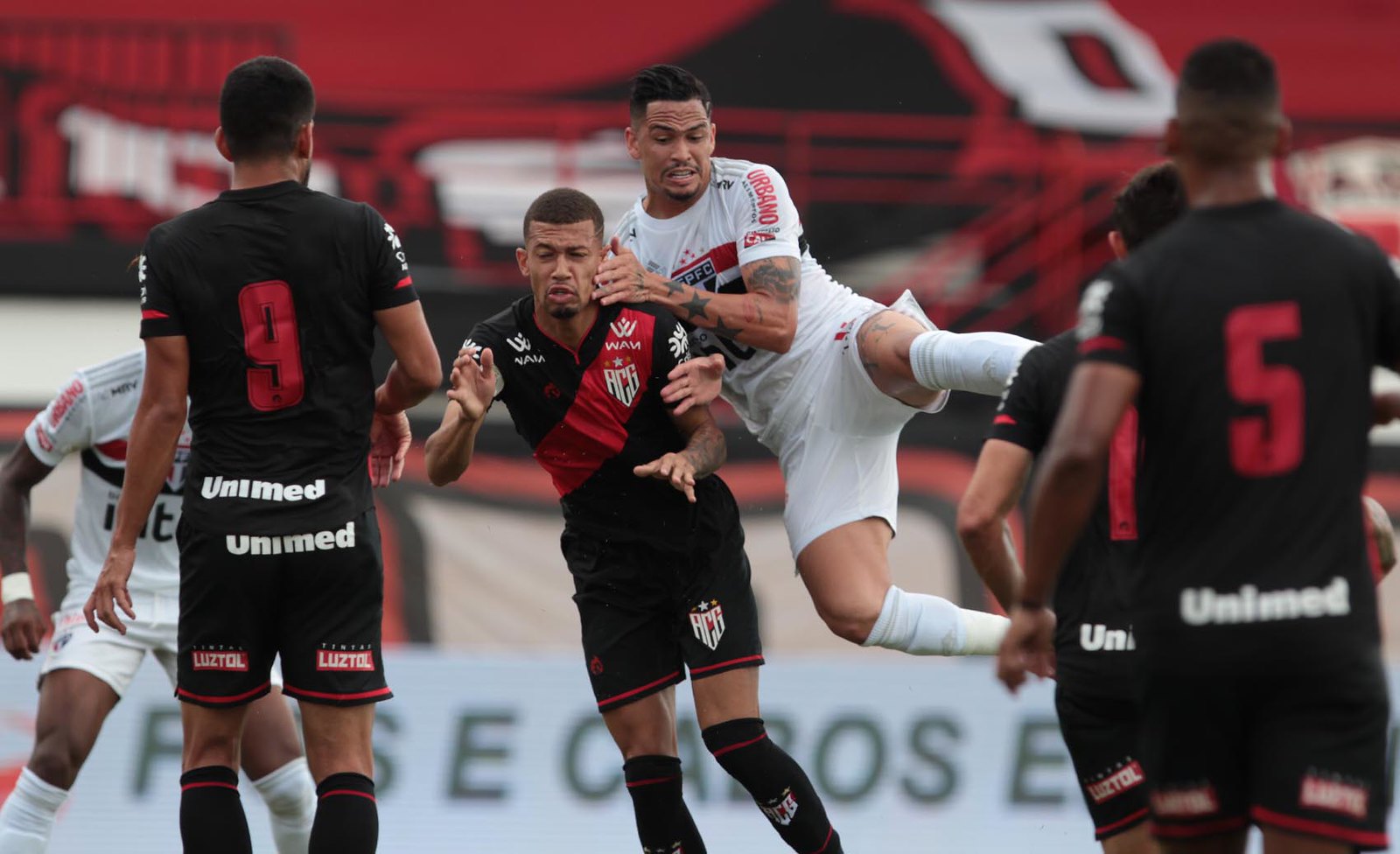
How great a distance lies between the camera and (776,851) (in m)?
8.24

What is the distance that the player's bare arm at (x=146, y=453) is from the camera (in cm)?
483

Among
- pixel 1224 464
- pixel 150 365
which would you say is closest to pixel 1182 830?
pixel 1224 464

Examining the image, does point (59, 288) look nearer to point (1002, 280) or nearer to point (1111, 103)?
point (1002, 280)

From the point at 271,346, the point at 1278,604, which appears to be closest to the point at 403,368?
the point at 271,346

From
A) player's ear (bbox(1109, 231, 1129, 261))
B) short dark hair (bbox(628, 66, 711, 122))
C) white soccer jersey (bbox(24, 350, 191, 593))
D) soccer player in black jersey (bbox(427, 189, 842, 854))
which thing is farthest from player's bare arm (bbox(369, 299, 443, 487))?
player's ear (bbox(1109, 231, 1129, 261))

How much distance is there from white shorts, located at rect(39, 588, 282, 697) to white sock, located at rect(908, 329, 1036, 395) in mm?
2629

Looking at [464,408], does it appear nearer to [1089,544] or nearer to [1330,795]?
[1089,544]

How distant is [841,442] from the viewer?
633cm

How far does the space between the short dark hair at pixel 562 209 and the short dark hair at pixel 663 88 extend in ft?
1.80

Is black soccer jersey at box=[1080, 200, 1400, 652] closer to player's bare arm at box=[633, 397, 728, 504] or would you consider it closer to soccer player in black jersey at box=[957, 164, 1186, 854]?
soccer player in black jersey at box=[957, 164, 1186, 854]

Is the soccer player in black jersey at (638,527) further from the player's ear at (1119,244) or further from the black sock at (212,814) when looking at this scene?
the player's ear at (1119,244)

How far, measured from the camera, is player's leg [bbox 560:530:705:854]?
18.4 ft

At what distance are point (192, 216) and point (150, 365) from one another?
17.7 inches

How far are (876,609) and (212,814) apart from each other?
2319 mm
